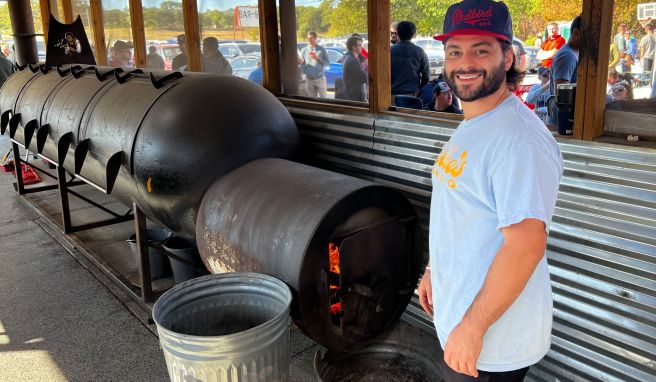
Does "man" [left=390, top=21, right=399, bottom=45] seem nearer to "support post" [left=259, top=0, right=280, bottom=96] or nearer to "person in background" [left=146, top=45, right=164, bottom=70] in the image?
"support post" [left=259, top=0, right=280, bottom=96]

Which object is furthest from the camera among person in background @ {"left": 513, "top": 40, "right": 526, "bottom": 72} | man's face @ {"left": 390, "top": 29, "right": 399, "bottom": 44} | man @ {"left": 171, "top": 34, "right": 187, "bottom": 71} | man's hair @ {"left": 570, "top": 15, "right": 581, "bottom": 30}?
man @ {"left": 171, "top": 34, "right": 187, "bottom": 71}

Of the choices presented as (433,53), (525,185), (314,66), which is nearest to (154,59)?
(314,66)

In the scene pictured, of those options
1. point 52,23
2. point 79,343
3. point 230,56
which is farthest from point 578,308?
point 52,23

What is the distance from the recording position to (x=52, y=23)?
642cm

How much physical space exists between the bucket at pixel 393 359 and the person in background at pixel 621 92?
1464 mm

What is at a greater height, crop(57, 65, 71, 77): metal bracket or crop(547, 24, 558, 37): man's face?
crop(547, 24, 558, 37): man's face

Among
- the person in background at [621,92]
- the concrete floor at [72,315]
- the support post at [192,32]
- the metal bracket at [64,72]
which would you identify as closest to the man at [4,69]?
the concrete floor at [72,315]

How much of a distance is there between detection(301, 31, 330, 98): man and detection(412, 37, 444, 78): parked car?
0.74m

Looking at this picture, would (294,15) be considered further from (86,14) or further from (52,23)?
(86,14)

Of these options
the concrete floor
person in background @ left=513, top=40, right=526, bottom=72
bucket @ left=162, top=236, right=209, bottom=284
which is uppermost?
person in background @ left=513, top=40, right=526, bottom=72

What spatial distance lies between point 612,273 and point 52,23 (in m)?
6.44

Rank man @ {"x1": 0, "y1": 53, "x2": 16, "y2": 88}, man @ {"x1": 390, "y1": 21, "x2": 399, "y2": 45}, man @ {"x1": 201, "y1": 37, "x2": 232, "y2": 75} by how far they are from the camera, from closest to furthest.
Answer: man @ {"x1": 390, "y1": 21, "x2": 399, "y2": 45} → man @ {"x1": 201, "y1": 37, "x2": 232, "y2": 75} → man @ {"x1": 0, "y1": 53, "x2": 16, "y2": 88}

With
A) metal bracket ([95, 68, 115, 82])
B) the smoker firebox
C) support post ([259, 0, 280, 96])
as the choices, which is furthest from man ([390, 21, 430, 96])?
metal bracket ([95, 68, 115, 82])

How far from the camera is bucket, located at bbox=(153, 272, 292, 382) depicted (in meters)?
2.07
